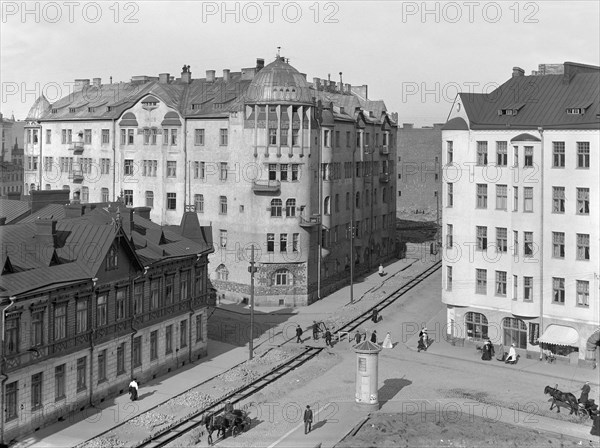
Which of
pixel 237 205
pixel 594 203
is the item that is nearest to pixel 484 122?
pixel 594 203

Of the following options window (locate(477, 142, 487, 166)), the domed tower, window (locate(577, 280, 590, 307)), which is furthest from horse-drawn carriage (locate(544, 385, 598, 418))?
the domed tower

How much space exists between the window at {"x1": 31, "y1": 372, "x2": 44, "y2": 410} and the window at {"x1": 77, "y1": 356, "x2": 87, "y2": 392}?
289 cm

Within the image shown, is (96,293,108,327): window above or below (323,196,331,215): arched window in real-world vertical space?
below

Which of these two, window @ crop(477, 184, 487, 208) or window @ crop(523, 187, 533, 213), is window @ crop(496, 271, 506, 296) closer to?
window @ crop(523, 187, 533, 213)

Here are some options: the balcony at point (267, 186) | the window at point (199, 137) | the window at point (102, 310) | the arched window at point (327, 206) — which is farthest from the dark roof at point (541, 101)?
the window at point (199, 137)

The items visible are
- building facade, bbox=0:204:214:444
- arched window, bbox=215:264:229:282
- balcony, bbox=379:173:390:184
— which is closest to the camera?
building facade, bbox=0:204:214:444

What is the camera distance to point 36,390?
129 feet

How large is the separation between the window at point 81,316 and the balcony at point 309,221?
106ft

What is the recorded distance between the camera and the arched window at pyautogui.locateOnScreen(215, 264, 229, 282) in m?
75.5

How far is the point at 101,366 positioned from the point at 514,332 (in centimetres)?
2666

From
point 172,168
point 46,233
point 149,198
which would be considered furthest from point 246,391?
point 149,198

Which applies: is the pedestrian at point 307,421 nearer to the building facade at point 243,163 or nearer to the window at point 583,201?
the window at point 583,201

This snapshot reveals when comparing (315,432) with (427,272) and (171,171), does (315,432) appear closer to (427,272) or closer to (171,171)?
(171,171)

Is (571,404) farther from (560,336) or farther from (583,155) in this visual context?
(583,155)
